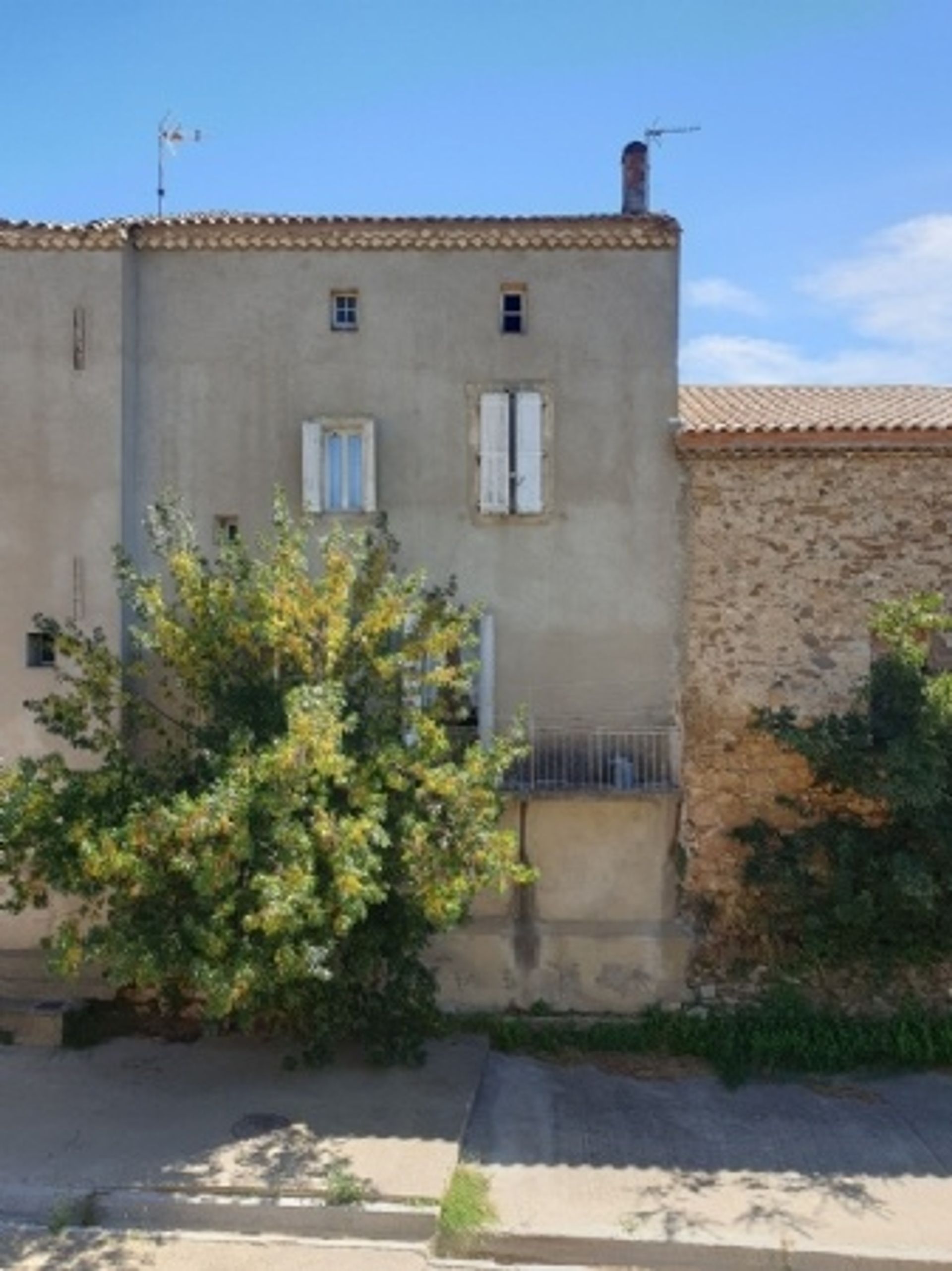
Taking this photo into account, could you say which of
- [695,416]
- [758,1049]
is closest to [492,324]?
[695,416]

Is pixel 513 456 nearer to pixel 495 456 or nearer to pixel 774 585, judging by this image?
pixel 495 456

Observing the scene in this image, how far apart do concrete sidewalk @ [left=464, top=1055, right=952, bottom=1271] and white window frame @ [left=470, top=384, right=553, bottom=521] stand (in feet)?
20.5

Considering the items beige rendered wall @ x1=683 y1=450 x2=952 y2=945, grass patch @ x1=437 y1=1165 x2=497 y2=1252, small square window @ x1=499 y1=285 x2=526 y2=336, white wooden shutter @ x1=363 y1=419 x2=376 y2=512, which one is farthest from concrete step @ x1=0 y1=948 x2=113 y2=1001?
small square window @ x1=499 y1=285 x2=526 y2=336

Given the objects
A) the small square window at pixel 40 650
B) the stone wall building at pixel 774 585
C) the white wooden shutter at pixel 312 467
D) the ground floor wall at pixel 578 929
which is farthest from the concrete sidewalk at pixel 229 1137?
the white wooden shutter at pixel 312 467

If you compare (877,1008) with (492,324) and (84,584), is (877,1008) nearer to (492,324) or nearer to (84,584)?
(492,324)

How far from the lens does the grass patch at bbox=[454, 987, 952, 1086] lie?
39.1 ft

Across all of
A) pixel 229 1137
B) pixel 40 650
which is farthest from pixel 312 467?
pixel 229 1137

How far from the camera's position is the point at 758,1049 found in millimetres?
11945

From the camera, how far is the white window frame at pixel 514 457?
1274 centimetres

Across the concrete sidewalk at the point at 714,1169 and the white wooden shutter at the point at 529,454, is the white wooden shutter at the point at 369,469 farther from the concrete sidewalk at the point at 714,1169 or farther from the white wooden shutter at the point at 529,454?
the concrete sidewalk at the point at 714,1169

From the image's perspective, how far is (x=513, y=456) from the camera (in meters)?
12.8

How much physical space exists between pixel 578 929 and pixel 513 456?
5.62 m

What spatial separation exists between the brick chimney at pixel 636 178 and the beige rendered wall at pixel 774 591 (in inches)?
146

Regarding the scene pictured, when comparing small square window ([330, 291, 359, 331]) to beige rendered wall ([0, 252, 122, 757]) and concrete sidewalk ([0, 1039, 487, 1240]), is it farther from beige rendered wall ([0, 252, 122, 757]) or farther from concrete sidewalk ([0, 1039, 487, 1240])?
concrete sidewalk ([0, 1039, 487, 1240])
